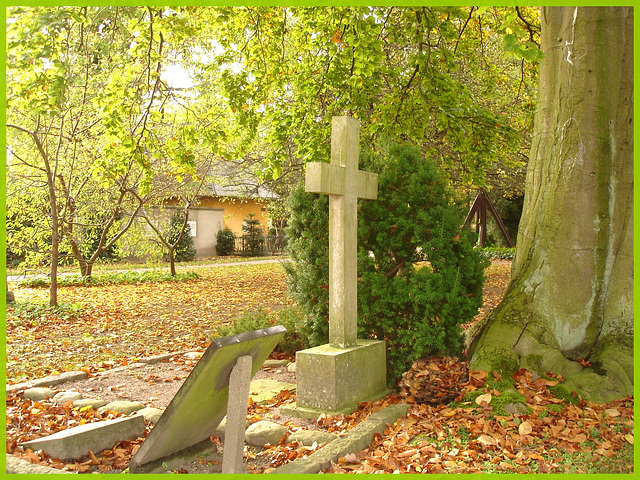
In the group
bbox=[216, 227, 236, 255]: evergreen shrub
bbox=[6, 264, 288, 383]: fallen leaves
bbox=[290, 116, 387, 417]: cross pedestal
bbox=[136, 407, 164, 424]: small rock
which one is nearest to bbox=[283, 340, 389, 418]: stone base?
bbox=[290, 116, 387, 417]: cross pedestal

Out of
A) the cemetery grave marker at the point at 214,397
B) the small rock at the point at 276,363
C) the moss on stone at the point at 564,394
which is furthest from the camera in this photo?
the small rock at the point at 276,363

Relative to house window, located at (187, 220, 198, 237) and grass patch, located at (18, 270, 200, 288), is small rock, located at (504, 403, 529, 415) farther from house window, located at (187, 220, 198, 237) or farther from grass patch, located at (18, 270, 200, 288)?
house window, located at (187, 220, 198, 237)

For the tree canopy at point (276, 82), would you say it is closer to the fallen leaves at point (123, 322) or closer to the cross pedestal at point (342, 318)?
the cross pedestal at point (342, 318)

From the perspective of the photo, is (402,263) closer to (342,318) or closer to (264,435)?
(342,318)

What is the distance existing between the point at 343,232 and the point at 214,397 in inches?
95.0

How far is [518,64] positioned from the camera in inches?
645

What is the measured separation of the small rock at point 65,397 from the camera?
18.7 ft

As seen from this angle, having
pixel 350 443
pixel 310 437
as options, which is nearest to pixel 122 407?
pixel 310 437

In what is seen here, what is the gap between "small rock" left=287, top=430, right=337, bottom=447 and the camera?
4614mm

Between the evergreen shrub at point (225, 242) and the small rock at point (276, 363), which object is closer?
the small rock at point (276, 363)

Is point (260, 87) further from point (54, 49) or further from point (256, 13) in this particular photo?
point (54, 49)

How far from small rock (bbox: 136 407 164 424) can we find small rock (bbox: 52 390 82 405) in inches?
35.7

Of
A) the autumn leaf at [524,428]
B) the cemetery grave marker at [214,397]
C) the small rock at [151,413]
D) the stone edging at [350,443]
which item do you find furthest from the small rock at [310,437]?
A: the autumn leaf at [524,428]

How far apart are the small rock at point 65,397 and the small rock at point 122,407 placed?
1.49 ft
